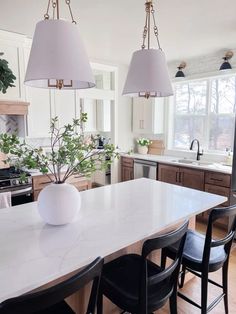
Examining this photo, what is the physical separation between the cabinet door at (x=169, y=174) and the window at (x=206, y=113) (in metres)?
0.82

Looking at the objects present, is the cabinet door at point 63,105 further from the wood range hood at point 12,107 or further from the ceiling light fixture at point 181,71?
the ceiling light fixture at point 181,71

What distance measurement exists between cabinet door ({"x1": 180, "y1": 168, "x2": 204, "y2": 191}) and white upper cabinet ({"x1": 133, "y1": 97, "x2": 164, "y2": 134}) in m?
1.23

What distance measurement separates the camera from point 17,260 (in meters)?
1.12

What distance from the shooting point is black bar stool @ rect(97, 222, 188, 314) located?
3.96 ft

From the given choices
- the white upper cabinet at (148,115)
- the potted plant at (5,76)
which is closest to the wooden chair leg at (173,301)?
the potted plant at (5,76)

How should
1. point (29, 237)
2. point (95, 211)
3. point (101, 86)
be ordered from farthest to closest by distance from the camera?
point (101, 86) → point (95, 211) → point (29, 237)

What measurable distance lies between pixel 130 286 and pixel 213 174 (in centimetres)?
256

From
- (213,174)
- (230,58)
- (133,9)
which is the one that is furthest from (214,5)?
(213,174)

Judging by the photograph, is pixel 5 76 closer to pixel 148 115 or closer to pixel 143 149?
pixel 148 115

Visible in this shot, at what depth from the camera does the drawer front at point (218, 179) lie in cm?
339

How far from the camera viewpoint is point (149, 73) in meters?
1.72

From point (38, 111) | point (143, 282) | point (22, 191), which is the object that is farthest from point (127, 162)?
point (143, 282)

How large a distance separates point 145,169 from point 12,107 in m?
2.47

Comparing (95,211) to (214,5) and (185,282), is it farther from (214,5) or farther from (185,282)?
(214,5)
